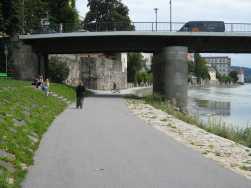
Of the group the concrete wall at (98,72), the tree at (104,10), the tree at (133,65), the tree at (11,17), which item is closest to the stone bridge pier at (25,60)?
the tree at (11,17)

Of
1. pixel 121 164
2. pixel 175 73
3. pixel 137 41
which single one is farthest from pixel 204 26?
pixel 121 164

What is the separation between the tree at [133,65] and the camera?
9750cm

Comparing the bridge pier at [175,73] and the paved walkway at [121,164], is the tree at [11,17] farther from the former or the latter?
the paved walkway at [121,164]

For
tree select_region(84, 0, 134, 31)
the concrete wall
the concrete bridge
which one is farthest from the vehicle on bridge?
tree select_region(84, 0, 134, 31)

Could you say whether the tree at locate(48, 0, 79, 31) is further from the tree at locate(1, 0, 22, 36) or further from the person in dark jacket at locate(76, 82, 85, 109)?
the person in dark jacket at locate(76, 82, 85, 109)

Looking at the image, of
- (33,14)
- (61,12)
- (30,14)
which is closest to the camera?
(30,14)

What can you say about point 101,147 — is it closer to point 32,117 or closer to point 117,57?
point 32,117

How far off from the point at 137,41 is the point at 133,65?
5548cm

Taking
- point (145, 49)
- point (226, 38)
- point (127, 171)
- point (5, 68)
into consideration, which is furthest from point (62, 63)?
point (127, 171)

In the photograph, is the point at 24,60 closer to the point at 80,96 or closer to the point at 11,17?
the point at 11,17

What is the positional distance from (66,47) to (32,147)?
116 ft

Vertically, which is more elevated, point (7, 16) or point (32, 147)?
point (7, 16)

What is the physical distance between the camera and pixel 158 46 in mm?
44719

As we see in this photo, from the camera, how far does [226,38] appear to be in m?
43.2
